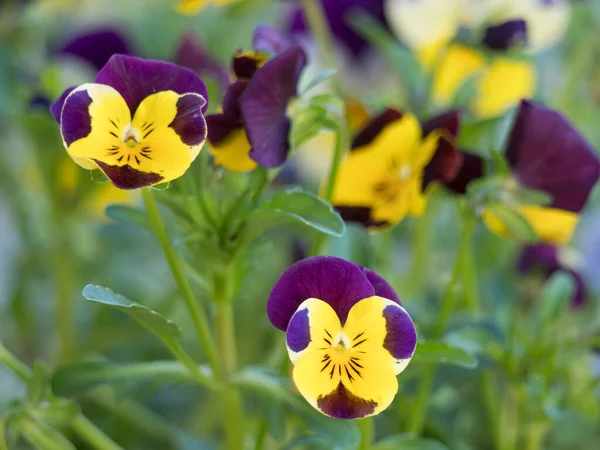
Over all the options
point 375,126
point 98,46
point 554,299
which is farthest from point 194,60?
point 554,299

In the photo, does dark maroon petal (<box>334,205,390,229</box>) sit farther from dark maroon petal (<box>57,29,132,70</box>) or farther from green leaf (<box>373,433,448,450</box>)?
dark maroon petal (<box>57,29,132,70</box>)

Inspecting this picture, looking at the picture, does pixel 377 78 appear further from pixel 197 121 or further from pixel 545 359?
pixel 197 121

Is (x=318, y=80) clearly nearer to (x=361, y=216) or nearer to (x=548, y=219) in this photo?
(x=361, y=216)

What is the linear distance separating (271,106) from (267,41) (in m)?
0.06

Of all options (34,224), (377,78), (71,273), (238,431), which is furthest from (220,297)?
(377,78)

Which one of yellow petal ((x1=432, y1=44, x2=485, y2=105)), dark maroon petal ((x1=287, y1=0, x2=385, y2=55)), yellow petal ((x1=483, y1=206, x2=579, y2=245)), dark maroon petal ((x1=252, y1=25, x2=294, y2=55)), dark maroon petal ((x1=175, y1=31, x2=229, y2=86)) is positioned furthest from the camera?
dark maroon petal ((x1=287, y1=0, x2=385, y2=55))

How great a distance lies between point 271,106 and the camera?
1.43ft

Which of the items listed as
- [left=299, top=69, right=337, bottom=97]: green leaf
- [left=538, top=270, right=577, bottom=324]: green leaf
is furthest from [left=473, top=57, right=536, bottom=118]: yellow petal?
[left=299, top=69, right=337, bottom=97]: green leaf

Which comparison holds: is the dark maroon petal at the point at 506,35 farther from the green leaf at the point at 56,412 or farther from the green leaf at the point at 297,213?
the green leaf at the point at 56,412

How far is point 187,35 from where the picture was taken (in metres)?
0.79

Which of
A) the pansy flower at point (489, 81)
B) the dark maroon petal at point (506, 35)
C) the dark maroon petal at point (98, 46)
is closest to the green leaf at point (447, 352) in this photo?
the dark maroon petal at point (506, 35)

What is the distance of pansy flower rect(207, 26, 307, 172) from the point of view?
422 millimetres

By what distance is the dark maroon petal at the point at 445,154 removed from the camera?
492mm

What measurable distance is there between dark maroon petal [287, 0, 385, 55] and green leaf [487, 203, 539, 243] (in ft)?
1.59
